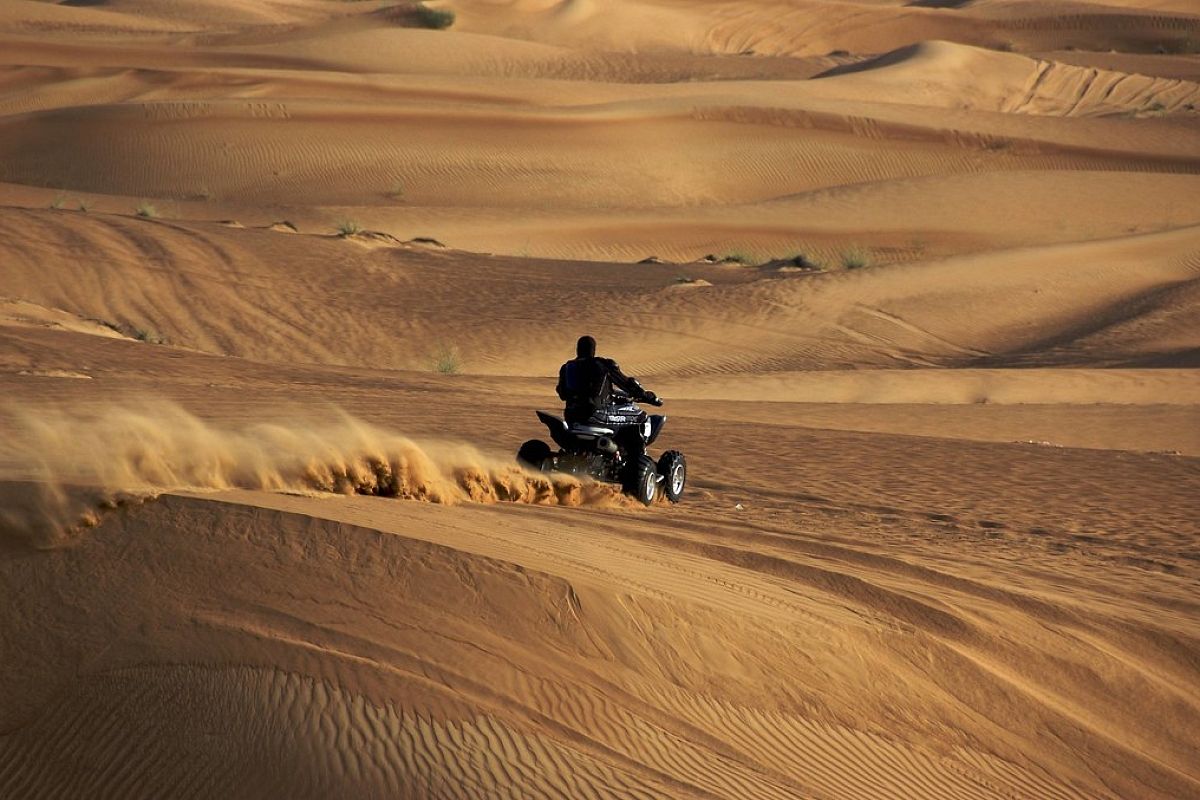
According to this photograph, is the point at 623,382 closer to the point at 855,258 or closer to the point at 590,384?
the point at 590,384

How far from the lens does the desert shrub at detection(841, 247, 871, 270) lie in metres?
33.0

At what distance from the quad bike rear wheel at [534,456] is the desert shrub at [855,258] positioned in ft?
65.8

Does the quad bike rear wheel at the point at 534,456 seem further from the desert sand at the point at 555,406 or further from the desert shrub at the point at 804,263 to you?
the desert shrub at the point at 804,263

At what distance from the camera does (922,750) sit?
26.2ft

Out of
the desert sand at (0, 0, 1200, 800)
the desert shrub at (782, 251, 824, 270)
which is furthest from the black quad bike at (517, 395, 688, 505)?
the desert shrub at (782, 251, 824, 270)

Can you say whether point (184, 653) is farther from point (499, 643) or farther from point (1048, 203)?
point (1048, 203)

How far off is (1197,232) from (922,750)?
28.8 meters

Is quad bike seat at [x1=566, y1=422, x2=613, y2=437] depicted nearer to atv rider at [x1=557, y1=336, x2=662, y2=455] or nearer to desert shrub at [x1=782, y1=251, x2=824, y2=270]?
atv rider at [x1=557, y1=336, x2=662, y2=455]

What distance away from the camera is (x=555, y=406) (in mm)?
18656

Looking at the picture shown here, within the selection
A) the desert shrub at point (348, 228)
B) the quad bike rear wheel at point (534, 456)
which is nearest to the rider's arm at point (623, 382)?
the quad bike rear wheel at point (534, 456)

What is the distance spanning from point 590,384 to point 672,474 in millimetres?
1273

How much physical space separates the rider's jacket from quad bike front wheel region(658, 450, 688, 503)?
3.14ft

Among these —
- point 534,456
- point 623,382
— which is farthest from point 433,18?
point 623,382

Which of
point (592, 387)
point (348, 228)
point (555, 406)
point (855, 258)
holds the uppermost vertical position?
point (855, 258)
